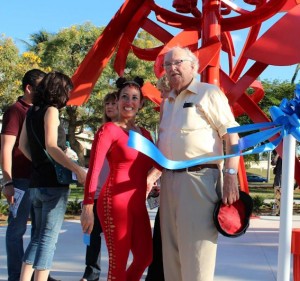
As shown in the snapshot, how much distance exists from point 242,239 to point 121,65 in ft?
9.61

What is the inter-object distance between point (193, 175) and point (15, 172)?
1678 mm

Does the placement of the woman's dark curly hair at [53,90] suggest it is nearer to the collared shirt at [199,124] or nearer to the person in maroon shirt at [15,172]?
the person in maroon shirt at [15,172]

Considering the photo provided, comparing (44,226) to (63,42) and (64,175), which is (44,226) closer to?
(64,175)

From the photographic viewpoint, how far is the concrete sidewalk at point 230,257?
447cm

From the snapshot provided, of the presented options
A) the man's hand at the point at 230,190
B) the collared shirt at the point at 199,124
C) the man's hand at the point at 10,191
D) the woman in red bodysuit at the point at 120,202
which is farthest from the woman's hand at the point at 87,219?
the man's hand at the point at 10,191

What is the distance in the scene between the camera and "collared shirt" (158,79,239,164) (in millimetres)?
2705

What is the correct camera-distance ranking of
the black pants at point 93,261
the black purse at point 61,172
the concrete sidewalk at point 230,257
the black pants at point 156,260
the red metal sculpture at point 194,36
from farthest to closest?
1. the red metal sculpture at point 194,36
2. the concrete sidewalk at point 230,257
3. the black pants at point 93,261
4. the black purse at point 61,172
5. the black pants at point 156,260

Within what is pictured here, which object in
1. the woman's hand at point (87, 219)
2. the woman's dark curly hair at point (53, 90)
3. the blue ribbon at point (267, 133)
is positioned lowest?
the woman's hand at point (87, 219)

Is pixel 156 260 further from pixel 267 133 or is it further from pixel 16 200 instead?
pixel 267 133

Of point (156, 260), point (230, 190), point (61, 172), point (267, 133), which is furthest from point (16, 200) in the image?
point (267, 133)

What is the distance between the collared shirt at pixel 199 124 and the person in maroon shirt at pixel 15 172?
1.39 m

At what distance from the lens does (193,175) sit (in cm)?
270

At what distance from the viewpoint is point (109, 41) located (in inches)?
273

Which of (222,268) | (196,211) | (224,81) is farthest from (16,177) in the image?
(224,81)
